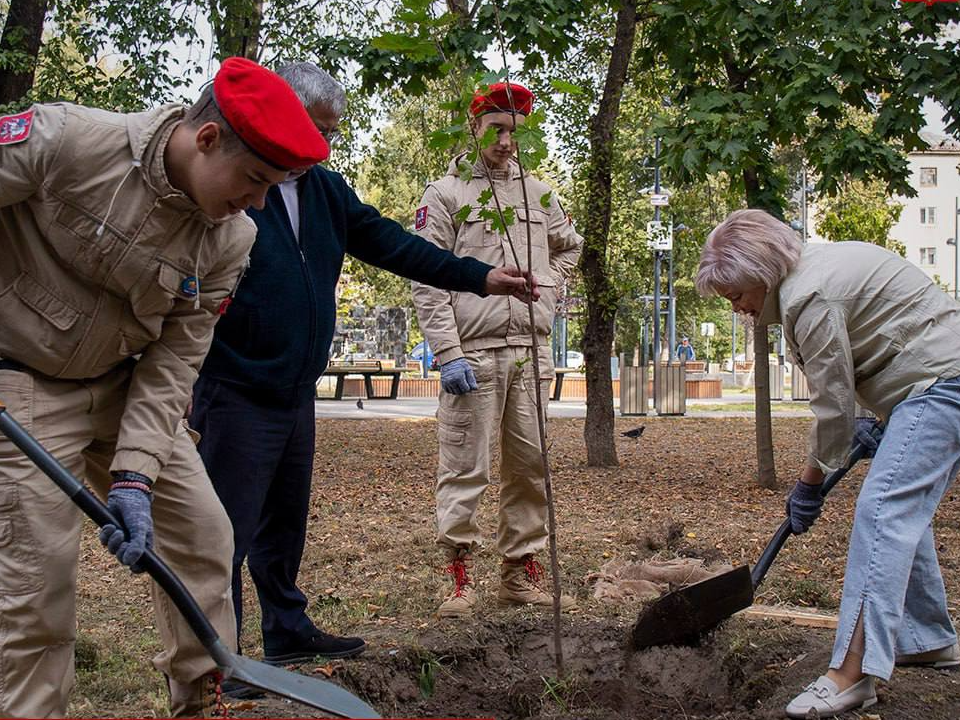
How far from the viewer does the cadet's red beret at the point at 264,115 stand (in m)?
2.45

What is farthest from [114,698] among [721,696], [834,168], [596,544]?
[834,168]

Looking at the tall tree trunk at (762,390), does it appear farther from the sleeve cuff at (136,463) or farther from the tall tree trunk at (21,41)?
the tall tree trunk at (21,41)

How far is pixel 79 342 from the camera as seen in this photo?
2.66m

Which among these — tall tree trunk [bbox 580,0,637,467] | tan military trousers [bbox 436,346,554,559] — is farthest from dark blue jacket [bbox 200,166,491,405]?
tall tree trunk [bbox 580,0,637,467]

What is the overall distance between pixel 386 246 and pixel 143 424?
1.44m

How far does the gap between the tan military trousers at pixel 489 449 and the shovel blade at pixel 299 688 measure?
211 centimetres

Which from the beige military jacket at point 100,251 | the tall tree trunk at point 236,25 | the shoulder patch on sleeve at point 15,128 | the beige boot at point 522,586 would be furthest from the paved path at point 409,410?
the shoulder patch on sleeve at point 15,128

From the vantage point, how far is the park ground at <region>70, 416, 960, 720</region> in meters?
3.76

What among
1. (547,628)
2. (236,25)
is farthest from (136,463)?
(236,25)

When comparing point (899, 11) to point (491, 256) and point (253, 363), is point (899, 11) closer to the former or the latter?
point (491, 256)

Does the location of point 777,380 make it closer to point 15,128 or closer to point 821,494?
point 821,494

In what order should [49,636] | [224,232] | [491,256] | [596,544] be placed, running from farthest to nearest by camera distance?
[596,544] < [491,256] < [224,232] < [49,636]

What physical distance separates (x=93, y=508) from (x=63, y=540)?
252mm

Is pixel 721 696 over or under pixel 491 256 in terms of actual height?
under
